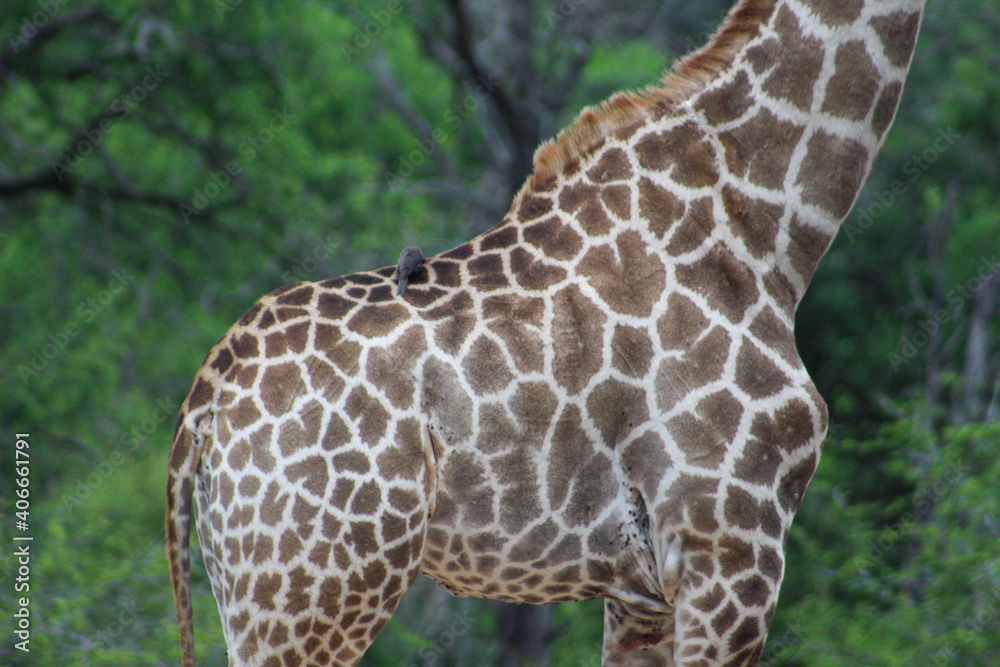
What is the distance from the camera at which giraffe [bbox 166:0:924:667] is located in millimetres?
2816

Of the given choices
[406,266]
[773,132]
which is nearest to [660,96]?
[773,132]

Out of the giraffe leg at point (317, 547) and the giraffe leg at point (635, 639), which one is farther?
the giraffe leg at point (635, 639)

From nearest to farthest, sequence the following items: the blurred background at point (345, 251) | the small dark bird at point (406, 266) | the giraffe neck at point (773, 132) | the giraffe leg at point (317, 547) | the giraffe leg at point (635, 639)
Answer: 1. the giraffe leg at point (317, 547)
2. the small dark bird at point (406, 266)
3. the giraffe neck at point (773, 132)
4. the giraffe leg at point (635, 639)
5. the blurred background at point (345, 251)

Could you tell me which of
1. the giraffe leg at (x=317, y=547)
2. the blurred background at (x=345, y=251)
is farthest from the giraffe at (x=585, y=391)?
the blurred background at (x=345, y=251)

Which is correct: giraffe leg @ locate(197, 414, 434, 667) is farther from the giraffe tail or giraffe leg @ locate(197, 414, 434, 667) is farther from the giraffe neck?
the giraffe neck

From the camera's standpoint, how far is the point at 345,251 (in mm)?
8305

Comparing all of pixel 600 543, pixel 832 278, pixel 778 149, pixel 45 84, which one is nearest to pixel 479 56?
pixel 45 84

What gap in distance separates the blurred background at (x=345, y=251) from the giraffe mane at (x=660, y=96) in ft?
12.2

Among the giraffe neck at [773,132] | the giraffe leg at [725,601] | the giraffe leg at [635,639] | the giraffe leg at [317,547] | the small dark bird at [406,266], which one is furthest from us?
the giraffe leg at [635,639]

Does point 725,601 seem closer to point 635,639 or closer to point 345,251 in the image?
point 635,639

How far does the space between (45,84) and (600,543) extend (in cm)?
750

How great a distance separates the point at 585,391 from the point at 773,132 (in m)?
1.09

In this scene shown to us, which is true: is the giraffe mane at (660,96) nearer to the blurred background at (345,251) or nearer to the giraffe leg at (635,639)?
the giraffe leg at (635,639)

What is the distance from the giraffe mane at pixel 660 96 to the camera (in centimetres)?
328
